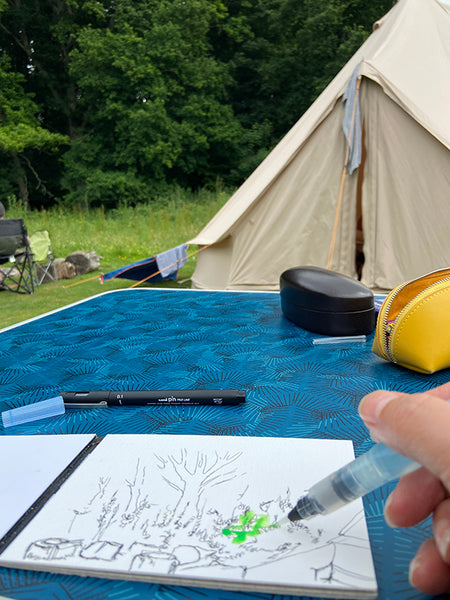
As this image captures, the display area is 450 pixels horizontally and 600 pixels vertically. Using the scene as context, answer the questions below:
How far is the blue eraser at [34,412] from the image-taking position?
722 mm

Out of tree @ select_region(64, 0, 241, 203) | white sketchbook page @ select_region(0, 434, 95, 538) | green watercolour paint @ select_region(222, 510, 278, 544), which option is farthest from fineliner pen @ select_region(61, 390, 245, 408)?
tree @ select_region(64, 0, 241, 203)

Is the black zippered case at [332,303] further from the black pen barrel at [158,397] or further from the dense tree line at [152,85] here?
the dense tree line at [152,85]

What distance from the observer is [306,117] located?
3652mm

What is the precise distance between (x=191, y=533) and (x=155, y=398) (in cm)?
34

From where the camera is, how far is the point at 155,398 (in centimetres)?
77

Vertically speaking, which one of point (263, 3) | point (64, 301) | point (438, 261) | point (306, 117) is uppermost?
point (263, 3)

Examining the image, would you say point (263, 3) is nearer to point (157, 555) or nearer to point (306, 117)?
point (306, 117)

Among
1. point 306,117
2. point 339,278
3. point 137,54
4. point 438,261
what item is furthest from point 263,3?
point 339,278

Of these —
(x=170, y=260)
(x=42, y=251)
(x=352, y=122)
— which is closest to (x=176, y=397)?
(x=352, y=122)

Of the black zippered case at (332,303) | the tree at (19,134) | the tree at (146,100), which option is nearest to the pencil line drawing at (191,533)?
the black zippered case at (332,303)

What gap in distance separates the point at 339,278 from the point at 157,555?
0.82 m

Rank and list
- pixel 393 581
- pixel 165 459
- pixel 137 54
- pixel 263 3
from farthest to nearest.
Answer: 1. pixel 263 3
2. pixel 137 54
3. pixel 165 459
4. pixel 393 581

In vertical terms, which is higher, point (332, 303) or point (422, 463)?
point (422, 463)

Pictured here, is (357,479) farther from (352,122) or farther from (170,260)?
(170,260)
